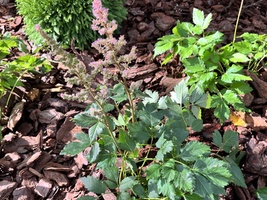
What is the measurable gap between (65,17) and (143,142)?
1268 millimetres

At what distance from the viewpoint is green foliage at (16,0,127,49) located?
264 centimetres

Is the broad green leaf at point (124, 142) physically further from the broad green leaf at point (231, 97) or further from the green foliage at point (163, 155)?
the broad green leaf at point (231, 97)

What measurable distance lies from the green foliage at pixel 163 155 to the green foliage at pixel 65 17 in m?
0.96

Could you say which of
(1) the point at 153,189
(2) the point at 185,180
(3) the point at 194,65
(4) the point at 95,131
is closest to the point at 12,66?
(4) the point at 95,131

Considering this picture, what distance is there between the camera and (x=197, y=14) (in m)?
2.23

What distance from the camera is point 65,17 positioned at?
2648 mm

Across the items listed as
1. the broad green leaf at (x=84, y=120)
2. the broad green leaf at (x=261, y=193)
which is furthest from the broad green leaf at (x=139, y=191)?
the broad green leaf at (x=261, y=193)

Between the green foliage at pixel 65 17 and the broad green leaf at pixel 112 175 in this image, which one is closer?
the broad green leaf at pixel 112 175

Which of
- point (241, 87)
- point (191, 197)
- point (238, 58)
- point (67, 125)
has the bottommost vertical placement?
point (67, 125)

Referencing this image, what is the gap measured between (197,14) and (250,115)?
26.7 inches

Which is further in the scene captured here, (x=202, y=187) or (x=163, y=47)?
(x=163, y=47)

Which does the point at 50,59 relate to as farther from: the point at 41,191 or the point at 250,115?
the point at 250,115

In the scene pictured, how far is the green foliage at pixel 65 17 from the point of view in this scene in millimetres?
2643

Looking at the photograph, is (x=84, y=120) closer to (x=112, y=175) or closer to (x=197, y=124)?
(x=112, y=175)
